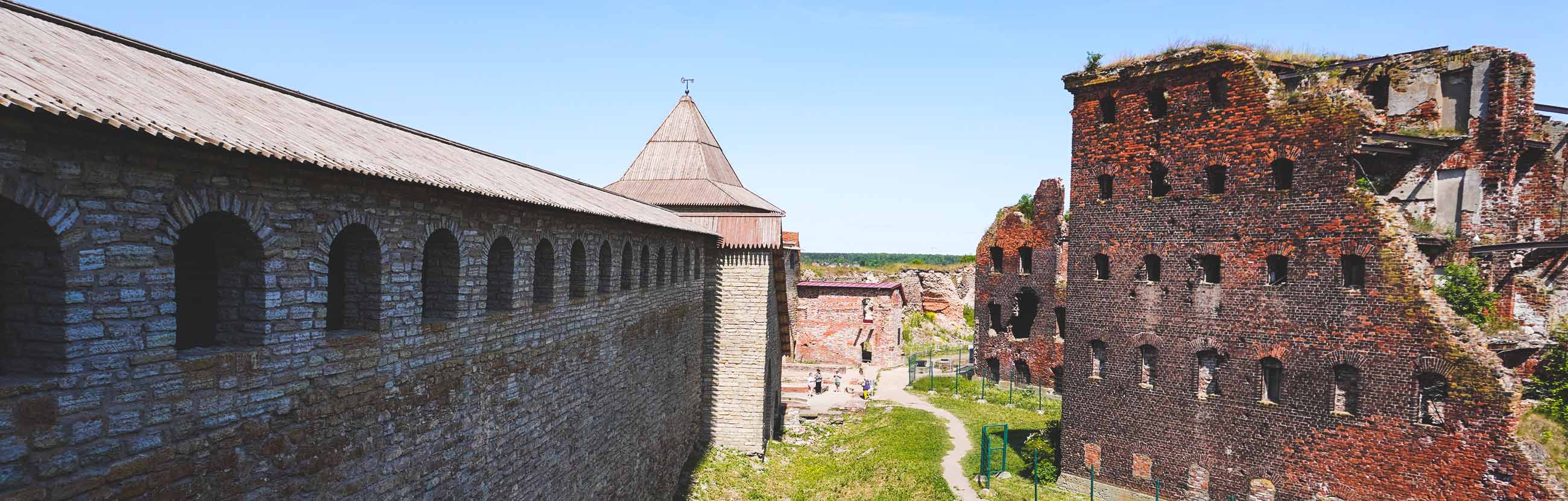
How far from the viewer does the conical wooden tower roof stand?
22.4 m

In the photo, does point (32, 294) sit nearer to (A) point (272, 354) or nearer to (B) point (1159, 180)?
(A) point (272, 354)

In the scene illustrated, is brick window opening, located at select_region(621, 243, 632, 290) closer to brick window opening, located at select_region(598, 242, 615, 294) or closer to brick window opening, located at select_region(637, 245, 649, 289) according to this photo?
brick window opening, located at select_region(637, 245, 649, 289)

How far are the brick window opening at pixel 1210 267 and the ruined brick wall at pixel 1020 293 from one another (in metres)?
12.5

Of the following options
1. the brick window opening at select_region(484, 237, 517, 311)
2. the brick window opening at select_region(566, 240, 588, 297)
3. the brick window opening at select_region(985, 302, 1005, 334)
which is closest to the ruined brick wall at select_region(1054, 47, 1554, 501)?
the brick window opening at select_region(566, 240, 588, 297)

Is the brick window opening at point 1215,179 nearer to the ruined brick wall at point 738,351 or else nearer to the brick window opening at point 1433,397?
the brick window opening at point 1433,397

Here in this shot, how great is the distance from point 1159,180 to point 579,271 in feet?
36.2

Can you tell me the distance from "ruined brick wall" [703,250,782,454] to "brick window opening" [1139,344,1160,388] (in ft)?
25.5

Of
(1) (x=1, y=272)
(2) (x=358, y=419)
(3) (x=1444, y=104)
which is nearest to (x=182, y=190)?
(1) (x=1, y=272)

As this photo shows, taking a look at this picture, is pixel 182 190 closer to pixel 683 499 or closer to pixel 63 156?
pixel 63 156

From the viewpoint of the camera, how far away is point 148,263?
459cm

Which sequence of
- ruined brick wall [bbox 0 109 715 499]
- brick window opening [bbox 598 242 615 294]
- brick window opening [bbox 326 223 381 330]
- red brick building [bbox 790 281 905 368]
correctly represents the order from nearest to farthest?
ruined brick wall [bbox 0 109 715 499] < brick window opening [bbox 326 223 381 330] < brick window opening [bbox 598 242 615 294] < red brick building [bbox 790 281 905 368]

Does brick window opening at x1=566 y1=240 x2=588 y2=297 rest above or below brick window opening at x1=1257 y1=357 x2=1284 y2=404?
above

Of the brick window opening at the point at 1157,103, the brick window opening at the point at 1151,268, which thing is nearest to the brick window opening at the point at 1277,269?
the brick window opening at the point at 1151,268

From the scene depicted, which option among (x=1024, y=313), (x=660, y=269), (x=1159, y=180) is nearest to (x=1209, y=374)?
(x=1159, y=180)
